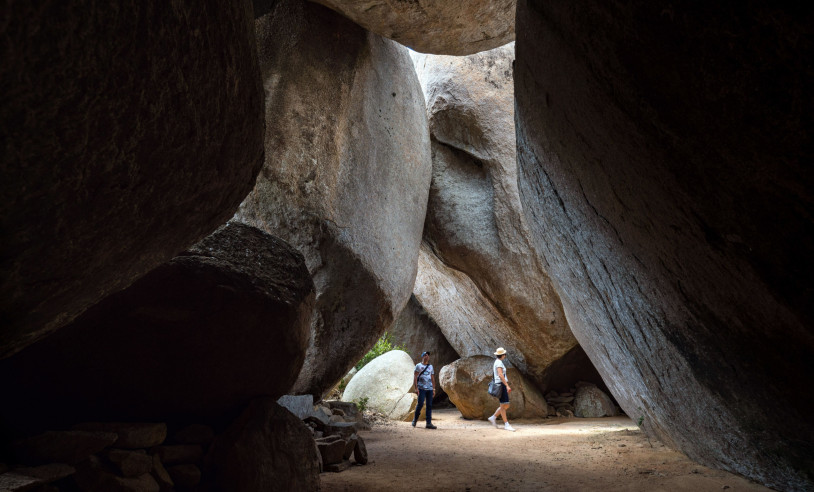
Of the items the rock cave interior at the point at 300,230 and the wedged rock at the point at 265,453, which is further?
the wedged rock at the point at 265,453

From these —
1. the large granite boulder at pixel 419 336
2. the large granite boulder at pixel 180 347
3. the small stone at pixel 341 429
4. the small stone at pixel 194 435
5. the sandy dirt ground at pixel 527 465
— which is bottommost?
the sandy dirt ground at pixel 527 465

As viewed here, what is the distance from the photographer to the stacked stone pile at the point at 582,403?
10758 millimetres

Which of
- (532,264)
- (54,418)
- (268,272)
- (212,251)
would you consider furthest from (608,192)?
(532,264)

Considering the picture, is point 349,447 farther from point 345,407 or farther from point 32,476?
point 345,407

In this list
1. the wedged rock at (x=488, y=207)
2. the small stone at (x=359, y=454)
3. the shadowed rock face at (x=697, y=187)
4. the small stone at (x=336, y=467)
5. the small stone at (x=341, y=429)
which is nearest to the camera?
the shadowed rock face at (x=697, y=187)

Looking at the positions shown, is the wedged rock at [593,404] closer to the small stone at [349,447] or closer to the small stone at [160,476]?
the small stone at [349,447]

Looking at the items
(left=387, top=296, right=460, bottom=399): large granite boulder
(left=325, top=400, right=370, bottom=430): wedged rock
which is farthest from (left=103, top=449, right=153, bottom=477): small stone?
(left=387, top=296, right=460, bottom=399): large granite boulder

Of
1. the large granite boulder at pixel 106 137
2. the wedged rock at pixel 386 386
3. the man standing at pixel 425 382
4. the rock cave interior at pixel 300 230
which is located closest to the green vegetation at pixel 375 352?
the wedged rock at pixel 386 386

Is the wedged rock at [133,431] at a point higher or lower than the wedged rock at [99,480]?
higher

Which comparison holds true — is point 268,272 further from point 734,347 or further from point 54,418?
point 734,347

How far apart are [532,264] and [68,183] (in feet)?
30.1

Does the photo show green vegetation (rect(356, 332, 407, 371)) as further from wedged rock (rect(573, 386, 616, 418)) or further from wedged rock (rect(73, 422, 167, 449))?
wedged rock (rect(73, 422, 167, 449))

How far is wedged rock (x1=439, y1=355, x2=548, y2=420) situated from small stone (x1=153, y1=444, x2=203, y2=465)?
8.02 metres

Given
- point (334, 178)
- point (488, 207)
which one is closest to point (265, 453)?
point (334, 178)
